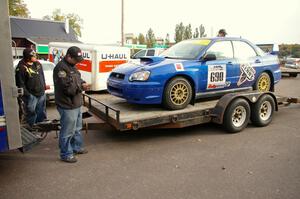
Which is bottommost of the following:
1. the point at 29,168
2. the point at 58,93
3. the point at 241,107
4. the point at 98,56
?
the point at 29,168

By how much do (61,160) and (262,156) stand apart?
3306 millimetres

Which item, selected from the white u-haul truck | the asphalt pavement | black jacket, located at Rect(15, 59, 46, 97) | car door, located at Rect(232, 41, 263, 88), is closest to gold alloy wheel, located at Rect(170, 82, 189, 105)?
the asphalt pavement

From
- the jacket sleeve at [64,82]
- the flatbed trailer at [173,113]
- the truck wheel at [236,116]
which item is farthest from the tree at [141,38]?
the jacket sleeve at [64,82]

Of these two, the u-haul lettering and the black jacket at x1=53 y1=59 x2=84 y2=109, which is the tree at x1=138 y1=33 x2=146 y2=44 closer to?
the u-haul lettering

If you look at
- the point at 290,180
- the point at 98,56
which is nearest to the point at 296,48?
the point at 98,56

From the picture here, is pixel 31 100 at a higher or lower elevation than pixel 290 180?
higher

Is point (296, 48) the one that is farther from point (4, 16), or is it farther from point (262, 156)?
point (4, 16)

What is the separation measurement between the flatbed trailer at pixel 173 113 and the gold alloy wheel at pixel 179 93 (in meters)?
0.20

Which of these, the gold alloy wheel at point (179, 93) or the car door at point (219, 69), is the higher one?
the car door at point (219, 69)

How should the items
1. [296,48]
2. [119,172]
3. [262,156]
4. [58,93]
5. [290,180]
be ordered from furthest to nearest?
[296,48], [262,156], [58,93], [119,172], [290,180]

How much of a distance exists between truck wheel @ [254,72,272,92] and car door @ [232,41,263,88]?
21cm

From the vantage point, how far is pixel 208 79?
20.6 feet

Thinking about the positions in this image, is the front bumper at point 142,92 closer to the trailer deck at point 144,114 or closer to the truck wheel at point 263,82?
the trailer deck at point 144,114

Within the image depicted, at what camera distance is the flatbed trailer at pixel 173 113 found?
17.1 ft
